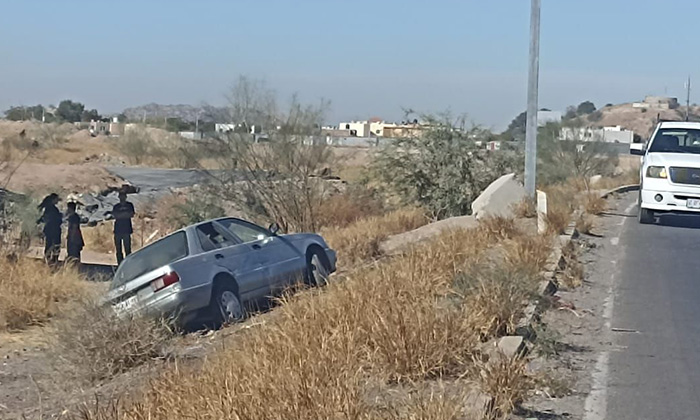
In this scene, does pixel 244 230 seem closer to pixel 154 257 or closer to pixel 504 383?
pixel 154 257

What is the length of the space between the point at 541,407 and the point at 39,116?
122 metres

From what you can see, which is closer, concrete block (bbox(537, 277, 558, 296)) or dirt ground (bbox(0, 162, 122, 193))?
concrete block (bbox(537, 277, 558, 296))

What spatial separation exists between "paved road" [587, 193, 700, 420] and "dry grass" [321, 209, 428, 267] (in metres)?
4.62

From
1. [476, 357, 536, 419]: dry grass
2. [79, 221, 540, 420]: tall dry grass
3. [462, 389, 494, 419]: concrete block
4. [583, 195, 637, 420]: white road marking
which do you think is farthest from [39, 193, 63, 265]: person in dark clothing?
[462, 389, 494, 419]: concrete block

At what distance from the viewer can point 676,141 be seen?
2288 cm

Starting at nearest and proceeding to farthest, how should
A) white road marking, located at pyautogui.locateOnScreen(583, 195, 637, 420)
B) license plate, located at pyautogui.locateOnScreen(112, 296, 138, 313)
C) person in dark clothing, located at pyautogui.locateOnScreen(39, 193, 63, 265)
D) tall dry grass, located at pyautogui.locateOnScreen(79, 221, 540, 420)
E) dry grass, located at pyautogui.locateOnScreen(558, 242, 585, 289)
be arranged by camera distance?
tall dry grass, located at pyautogui.locateOnScreen(79, 221, 540, 420) → white road marking, located at pyautogui.locateOnScreen(583, 195, 637, 420) → license plate, located at pyautogui.locateOnScreen(112, 296, 138, 313) → dry grass, located at pyautogui.locateOnScreen(558, 242, 585, 289) → person in dark clothing, located at pyautogui.locateOnScreen(39, 193, 63, 265)

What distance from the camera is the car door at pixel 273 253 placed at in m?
15.0

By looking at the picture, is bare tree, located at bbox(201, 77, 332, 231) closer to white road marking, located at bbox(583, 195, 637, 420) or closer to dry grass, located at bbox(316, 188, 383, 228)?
dry grass, located at bbox(316, 188, 383, 228)

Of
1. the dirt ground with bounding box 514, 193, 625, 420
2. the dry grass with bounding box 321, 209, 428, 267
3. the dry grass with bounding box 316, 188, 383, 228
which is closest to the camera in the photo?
the dirt ground with bounding box 514, 193, 625, 420

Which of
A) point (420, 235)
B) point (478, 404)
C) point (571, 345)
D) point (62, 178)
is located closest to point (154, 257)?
point (571, 345)

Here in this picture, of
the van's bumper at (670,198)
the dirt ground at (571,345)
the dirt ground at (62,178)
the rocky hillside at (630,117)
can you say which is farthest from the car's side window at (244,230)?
the rocky hillside at (630,117)

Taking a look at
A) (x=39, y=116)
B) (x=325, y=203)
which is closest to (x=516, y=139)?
(x=325, y=203)

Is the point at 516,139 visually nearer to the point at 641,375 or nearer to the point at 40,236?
the point at 40,236

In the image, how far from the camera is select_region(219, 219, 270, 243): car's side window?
15.3 meters
